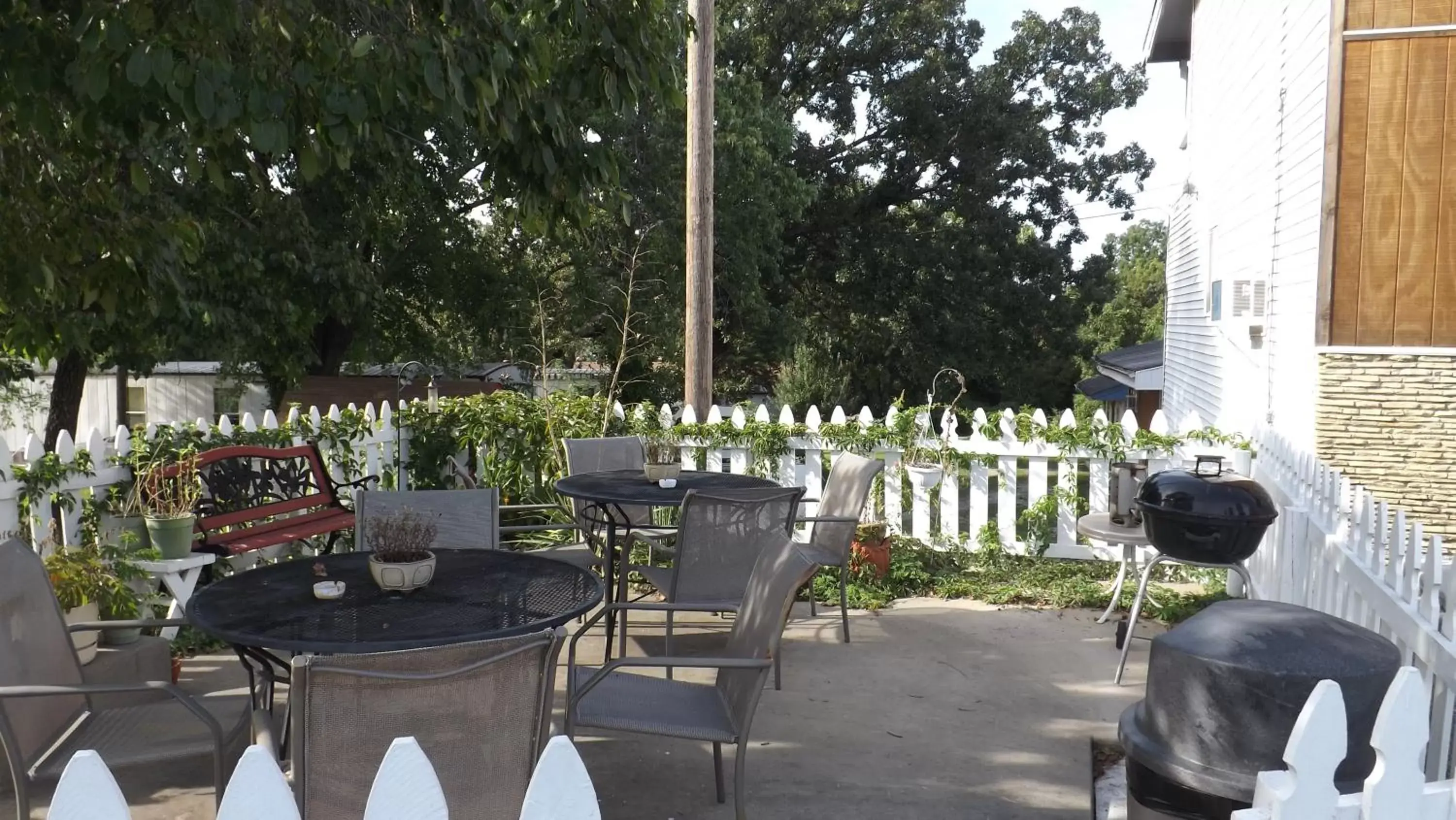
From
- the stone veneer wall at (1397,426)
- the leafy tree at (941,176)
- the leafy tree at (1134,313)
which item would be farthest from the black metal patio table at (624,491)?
the leafy tree at (1134,313)

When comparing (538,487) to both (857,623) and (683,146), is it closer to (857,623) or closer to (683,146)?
(857,623)

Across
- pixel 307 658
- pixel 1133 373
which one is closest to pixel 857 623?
pixel 307 658

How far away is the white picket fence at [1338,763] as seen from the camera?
1.58m

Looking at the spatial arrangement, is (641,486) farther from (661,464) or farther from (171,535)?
(171,535)

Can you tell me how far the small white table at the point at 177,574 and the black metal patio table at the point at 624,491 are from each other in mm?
1778

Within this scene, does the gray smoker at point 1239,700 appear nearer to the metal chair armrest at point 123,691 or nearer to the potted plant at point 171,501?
the metal chair armrest at point 123,691

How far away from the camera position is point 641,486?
542 cm

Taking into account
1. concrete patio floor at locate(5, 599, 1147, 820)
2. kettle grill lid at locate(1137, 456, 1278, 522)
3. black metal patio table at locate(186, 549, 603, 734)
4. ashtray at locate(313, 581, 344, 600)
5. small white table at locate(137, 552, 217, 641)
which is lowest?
concrete patio floor at locate(5, 599, 1147, 820)

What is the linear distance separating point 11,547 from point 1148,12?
17.6 meters

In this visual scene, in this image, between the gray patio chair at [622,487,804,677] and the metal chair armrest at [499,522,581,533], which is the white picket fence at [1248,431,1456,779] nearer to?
the gray patio chair at [622,487,804,677]

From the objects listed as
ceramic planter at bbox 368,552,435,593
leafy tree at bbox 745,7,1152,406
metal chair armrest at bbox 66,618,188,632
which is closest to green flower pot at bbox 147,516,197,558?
metal chair armrest at bbox 66,618,188,632

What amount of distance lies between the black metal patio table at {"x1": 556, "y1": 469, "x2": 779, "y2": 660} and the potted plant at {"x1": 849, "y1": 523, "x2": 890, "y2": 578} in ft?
3.67

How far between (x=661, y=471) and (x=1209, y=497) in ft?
8.66

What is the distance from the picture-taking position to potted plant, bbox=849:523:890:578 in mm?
6516
